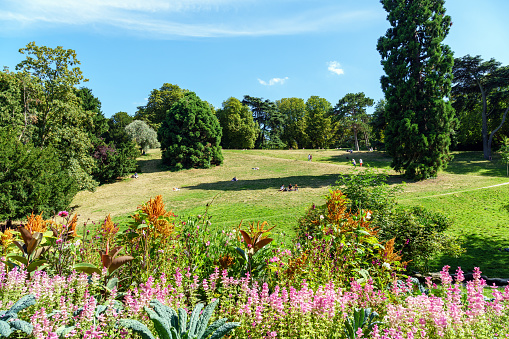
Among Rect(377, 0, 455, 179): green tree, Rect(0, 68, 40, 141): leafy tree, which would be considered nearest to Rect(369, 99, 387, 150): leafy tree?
Rect(377, 0, 455, 179): green tree

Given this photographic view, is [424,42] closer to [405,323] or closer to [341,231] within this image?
[341,231]

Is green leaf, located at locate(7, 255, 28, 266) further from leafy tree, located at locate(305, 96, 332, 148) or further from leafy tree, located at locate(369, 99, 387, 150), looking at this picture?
leafy tree, located at locate(305, 96, 332, 148)

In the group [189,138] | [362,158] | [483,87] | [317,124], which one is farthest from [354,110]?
[189,138]

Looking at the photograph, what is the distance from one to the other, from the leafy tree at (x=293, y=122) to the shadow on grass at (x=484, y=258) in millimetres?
47297

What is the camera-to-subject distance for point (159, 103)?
52062 mm

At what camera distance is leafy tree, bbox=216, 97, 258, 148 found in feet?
163

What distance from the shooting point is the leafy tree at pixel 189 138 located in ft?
102

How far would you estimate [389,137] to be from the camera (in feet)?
73.6

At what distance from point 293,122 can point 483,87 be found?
1278 inches

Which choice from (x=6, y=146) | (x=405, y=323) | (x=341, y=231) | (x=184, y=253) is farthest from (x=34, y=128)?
(x=405, y=323)

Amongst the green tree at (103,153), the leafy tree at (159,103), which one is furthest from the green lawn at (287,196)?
the leafy tree at (159,103)

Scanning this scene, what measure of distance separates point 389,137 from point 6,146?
2385 cm

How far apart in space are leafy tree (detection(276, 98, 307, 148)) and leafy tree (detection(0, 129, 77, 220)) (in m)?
46.6

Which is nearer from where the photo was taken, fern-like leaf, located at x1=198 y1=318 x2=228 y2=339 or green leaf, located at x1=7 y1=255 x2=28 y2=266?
fern-like leaf, located at x1=198 y1=318 x2=228 y2=339
